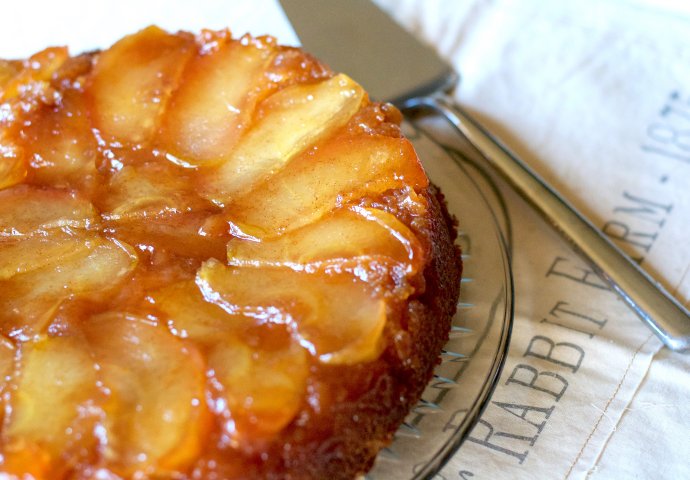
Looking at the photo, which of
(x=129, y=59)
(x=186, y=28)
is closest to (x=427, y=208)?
(x=129, y=59)

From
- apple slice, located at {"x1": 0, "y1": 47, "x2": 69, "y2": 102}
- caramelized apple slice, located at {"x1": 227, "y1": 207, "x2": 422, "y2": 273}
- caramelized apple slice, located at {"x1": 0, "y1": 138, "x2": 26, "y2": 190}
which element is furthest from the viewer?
apple slice, located at {"x1": 0, "y1": 47, "x2": 69, "y2": 102}

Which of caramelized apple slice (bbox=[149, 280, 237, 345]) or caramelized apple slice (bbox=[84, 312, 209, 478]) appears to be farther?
caramelized apple slice (bbox=[149, 280, 237, 345])

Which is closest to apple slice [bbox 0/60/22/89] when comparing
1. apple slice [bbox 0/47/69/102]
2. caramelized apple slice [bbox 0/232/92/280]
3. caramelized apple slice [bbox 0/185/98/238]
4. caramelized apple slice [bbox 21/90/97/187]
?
apple slice [bbox 0/47/69/102]

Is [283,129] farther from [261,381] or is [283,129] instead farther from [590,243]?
[590,243]

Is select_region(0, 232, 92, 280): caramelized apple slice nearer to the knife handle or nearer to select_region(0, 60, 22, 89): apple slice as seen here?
select_region(0, 60, 22, 89): apple slice

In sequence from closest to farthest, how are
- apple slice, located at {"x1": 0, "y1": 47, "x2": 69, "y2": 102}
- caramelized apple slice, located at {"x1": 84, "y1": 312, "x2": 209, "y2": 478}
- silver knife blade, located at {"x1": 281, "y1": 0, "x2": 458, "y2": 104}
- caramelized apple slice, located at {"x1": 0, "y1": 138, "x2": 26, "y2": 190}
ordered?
caramelized apple slice, located at {"x1": 84, "y1": 312, "x2": 209, "y2": 478} → caramelized apple slice, located at {"x1": 0, "y1": 138, "x2": 26, "y2": 190} → apple slice, located at {"x1": 0, "y1": 47, "x2": 69, "y2": 102} → silver knife blade, located at {"x1": 281, "y1": 0, "x2": 458, "y2": 104}

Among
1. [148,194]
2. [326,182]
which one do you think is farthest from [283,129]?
[148,194]

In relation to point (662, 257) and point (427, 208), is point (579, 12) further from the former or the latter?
point (427, 208)
